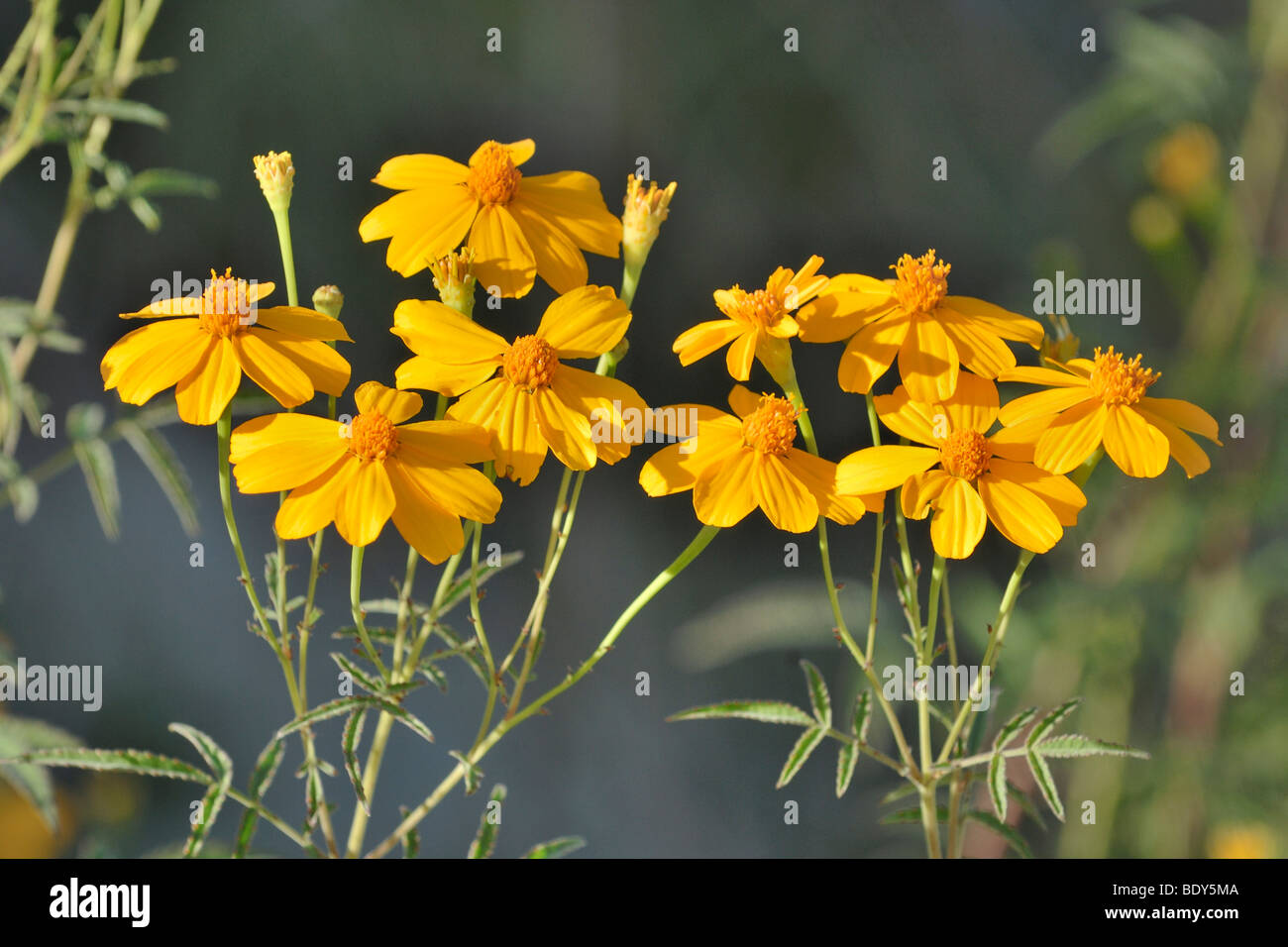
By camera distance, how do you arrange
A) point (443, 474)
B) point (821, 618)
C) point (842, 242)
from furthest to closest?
point (842, 242) < point (821, 618) < point (443, 474)

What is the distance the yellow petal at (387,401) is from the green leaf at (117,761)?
0.40 ft

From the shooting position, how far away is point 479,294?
400mm

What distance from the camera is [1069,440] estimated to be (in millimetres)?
340

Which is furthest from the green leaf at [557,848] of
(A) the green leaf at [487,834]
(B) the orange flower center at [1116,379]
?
(B) the orange flower center at [1116,379]

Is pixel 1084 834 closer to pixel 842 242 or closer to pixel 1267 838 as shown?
pixel 1267 838

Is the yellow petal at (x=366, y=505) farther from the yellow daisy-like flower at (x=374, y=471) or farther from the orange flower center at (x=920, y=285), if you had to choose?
the orange flower center at (x=920, y=285)

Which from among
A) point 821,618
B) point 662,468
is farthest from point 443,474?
point 821,618

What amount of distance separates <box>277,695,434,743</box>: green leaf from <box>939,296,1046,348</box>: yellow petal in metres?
0.22

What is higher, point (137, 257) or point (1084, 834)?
point (137, 257)

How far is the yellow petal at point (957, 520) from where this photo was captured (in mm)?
Result: 322

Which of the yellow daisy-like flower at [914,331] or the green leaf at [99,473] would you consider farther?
the green leaf at [99,473]

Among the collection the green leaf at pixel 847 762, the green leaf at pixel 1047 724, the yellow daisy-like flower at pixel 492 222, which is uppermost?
the yellow daisy-like flower at pixel 492 222

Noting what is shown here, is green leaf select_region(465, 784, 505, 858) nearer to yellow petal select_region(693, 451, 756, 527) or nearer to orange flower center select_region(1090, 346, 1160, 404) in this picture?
yellow petal select_region(693, 451, 756, 527)

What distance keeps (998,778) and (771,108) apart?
23.8 inches
